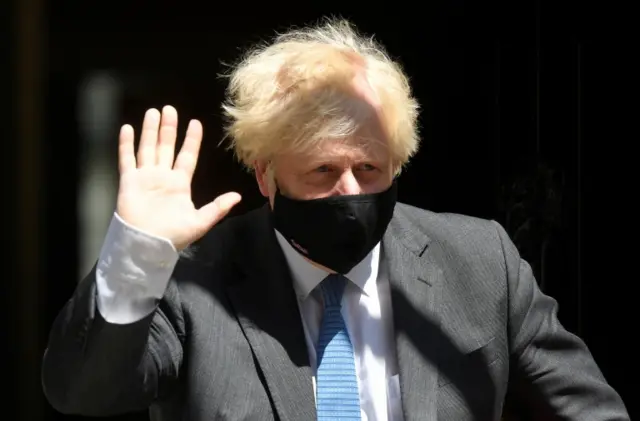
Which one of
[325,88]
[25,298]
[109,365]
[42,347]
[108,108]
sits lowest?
[42,347]

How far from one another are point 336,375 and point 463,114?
2.61m

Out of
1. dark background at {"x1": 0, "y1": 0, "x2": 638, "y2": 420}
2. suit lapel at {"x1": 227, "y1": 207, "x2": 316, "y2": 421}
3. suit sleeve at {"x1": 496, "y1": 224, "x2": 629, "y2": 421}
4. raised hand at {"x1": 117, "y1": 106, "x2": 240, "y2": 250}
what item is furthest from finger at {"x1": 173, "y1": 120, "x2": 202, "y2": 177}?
dark background at {"x1": 0, "y1": 0, "x2": 638, "y2": 420}

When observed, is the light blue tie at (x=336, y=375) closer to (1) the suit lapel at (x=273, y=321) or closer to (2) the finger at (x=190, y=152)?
(1) the suit lapel at (x=273, y=321)

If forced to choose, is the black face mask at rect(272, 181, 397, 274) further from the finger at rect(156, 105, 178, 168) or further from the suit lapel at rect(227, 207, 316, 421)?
the finger at rect(156, 105, 178, 168)

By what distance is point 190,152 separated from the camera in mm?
1896

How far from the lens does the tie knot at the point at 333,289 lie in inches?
83.4

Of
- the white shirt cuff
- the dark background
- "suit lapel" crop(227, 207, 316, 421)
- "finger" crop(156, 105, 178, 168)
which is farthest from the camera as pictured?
the dark background

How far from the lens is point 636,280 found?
15.0ft

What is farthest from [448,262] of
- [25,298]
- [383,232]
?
[25,298]

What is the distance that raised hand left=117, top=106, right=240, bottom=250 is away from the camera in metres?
1.78

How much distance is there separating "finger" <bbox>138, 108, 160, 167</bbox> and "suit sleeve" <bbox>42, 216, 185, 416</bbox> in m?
0.13

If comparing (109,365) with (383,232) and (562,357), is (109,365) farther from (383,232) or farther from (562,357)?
(562,357)

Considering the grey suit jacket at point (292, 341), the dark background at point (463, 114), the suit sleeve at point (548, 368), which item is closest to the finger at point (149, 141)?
the grey suit jacket at point (292, 341)

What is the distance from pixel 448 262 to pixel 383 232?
7.6 inches
